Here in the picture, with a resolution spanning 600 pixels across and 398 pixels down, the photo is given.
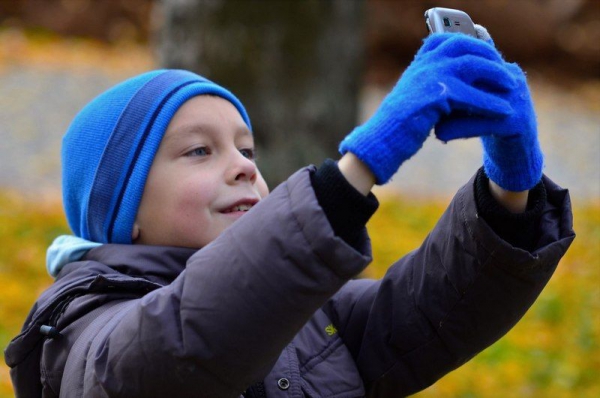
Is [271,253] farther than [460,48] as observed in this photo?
No

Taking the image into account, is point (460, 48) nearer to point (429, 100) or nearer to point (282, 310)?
point (429, 100)

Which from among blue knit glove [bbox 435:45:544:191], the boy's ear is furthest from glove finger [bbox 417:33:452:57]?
the boy's ear

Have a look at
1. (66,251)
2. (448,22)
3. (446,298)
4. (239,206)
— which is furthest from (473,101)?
(66,251)

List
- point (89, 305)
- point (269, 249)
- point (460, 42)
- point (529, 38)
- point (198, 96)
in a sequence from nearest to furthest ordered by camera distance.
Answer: point (269, 249) → point (460, 42) → point (89, 305) → point (198, 96) → point (529, 38)

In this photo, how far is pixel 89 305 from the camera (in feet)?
7.11

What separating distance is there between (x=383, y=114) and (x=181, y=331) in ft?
1.82

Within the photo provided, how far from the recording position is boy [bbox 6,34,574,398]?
1.75m

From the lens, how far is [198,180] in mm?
2354

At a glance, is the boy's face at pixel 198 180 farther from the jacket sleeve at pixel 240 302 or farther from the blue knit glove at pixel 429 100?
the blue knit glove at pixel 429 100

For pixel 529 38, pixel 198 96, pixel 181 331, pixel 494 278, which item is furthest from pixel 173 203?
pixel 529 38

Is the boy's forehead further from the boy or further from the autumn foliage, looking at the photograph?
the autumn foliage

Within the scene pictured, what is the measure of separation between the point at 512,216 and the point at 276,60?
9.03ft

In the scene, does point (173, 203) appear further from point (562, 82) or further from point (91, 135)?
point (562, 82)

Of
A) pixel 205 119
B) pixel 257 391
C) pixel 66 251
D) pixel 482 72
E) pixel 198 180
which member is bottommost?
pixel 257 391
